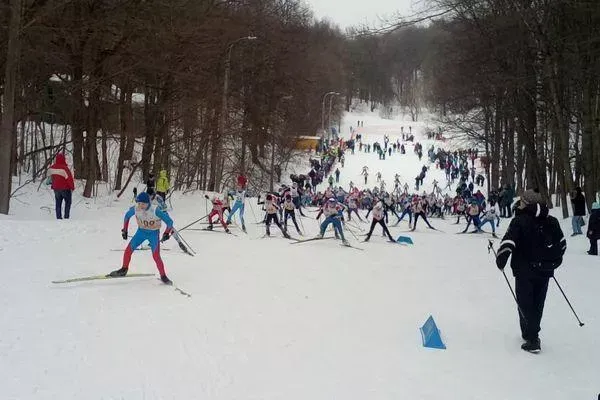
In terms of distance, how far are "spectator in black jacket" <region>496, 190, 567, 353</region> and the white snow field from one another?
47 centimetres

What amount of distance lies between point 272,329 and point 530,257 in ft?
11.3

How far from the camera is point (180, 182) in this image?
29438 mm

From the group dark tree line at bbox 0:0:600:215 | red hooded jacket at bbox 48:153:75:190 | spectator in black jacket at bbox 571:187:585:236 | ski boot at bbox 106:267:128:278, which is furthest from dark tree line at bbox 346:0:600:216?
red hooded jacket at bbox 48:153:75:190

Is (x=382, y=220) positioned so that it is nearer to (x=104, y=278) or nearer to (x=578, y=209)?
(x=578, y=209)

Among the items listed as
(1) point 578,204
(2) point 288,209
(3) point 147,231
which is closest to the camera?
(3) point 147,231

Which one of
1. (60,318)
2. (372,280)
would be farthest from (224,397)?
(372,280)

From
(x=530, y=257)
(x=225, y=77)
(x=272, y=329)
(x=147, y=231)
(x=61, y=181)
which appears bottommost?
(x=272, y=329)

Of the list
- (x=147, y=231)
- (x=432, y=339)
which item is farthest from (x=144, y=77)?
(x=432, y=339)

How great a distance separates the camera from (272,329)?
7.54 metres

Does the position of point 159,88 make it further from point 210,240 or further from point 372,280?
point 372,280

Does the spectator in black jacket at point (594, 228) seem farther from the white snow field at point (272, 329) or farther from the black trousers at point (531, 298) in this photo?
the black trousers at point (531, 298)

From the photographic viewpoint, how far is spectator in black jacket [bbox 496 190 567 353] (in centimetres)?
699

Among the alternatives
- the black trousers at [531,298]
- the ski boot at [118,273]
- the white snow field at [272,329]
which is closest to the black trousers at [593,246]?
the white snow field at [272,329]

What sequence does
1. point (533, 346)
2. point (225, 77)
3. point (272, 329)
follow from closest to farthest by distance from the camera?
point (533, 346), point (272, 329), point (225, 77)
